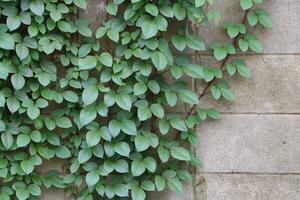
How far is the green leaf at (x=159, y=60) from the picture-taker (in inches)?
84.5

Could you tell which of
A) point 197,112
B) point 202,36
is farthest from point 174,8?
point 197,112

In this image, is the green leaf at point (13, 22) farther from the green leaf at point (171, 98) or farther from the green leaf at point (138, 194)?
the green leaf at point (138, 194)

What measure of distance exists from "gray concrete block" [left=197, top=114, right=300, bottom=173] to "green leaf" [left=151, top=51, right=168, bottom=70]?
16.8 inches

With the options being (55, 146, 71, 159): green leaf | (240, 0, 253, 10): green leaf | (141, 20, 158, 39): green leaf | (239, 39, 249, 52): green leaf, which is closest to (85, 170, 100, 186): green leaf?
(55, 146, 71, 159): green leaf

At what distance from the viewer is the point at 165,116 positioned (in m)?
2.31

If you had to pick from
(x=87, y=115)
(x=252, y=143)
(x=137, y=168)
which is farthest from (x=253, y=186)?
(x=87, y=115)

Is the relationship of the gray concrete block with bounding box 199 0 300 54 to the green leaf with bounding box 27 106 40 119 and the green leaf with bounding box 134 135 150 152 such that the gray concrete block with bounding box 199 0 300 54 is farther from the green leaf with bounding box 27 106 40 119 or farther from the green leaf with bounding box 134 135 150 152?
the green leaf with bounding box 27 106 40 119

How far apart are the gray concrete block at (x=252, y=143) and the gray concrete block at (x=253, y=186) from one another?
38 millimetres

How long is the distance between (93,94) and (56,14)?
16.2 inches

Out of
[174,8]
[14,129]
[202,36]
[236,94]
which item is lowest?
[14,129]

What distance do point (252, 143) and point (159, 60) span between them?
2.19ft

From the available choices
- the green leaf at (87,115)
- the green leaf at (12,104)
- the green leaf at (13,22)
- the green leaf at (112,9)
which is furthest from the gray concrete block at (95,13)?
the green leaf at (12,104)

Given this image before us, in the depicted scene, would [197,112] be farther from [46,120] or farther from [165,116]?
[46,120]

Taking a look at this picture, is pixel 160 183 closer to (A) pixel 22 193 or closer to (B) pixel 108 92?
(B) pixel 108 92
